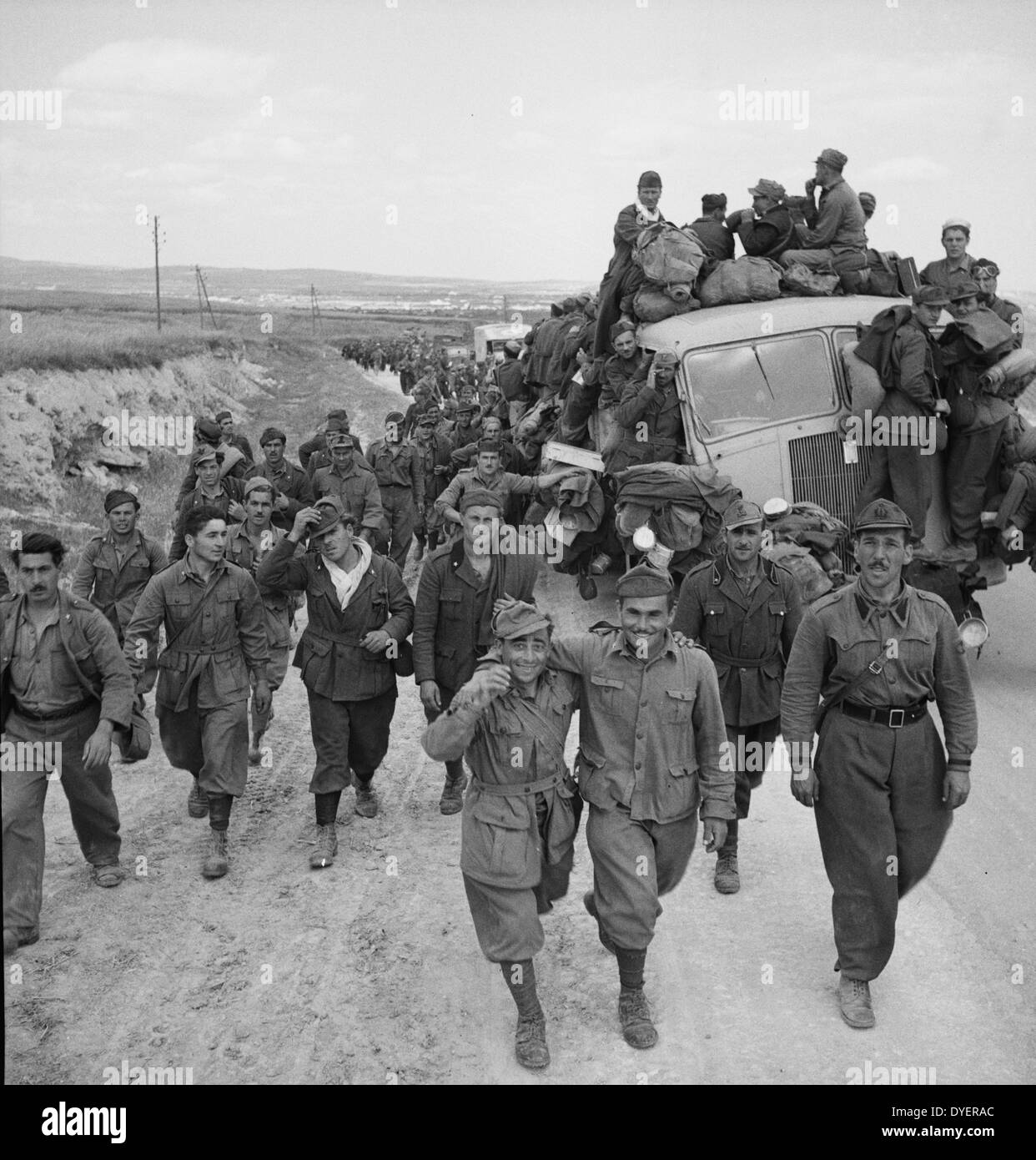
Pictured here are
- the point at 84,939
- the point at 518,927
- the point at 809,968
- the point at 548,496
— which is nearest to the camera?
the point at 518,927

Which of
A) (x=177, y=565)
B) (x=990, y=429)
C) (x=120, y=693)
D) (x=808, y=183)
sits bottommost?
(x=120, y=693)

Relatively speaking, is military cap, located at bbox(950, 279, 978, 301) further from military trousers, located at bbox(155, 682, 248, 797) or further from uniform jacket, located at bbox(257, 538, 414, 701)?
military trousers, located at bbox(155, 682, 248, 797)

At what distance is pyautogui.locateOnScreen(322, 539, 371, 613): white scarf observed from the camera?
273 inches

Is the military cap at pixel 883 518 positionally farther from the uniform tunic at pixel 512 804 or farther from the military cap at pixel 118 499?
the military cap at pixel 118 499

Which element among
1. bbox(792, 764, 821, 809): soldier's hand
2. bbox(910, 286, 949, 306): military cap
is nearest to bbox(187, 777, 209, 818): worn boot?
bbox(792, 764, 821, 809): soldier's hand

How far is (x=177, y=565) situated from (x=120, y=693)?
92 cm

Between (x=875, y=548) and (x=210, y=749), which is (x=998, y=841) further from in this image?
(x=210, y=749)

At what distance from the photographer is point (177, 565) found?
680cm

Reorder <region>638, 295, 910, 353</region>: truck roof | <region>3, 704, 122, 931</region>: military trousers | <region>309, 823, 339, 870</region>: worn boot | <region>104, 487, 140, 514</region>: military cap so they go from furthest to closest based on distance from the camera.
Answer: <region>638, 295, 910, 353</region>: truck roof → <region>104, 487, 140, 514</region>: military cap → <region>309, 823, 339, 870</region>: worn boot → <region>3, 704, 122, 931</region>: military trousers

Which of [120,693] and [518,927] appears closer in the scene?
[518,927]

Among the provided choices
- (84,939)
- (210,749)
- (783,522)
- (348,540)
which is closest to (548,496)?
(783,522)

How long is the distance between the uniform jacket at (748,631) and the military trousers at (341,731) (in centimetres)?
184

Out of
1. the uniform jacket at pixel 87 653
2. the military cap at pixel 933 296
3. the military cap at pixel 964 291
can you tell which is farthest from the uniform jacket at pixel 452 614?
the military cap at pixel 964 291

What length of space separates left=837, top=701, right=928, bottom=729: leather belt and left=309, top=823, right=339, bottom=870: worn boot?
10.1 ft
